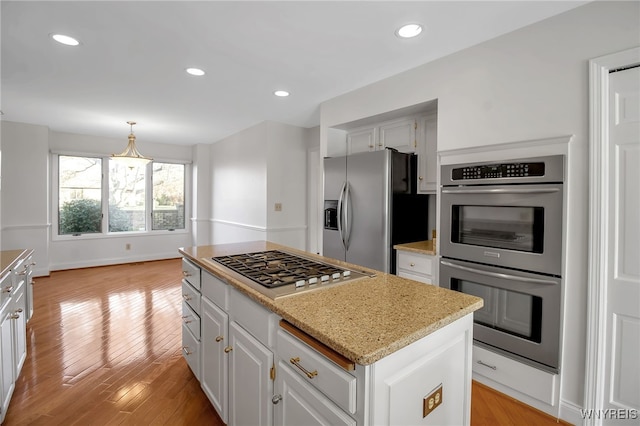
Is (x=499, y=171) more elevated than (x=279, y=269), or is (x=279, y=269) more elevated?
(x=499, y=171)

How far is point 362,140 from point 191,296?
245 centimetres

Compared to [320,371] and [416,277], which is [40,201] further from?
[320,371]

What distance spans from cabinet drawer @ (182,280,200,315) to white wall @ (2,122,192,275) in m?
4.28

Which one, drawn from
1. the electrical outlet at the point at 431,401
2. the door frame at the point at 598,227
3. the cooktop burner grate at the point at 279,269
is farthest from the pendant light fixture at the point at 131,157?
the door frame at the point at 598,227

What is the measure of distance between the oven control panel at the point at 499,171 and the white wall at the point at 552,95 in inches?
6.9

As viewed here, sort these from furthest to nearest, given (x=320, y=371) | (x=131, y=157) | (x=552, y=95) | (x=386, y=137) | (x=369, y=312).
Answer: (x=131, y=157) → (x=386, y=137) → (x=552, y=95) → (x=369, y=312) → (x=320, y=371)

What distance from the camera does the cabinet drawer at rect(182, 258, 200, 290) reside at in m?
2.01

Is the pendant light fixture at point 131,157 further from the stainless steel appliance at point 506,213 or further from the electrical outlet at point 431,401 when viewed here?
the electrical outlet at point 431,401

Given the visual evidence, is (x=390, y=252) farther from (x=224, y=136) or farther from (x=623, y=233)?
(x=224, y=136)

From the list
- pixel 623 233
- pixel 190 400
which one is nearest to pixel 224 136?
pixel 190 400

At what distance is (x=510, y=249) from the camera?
201 centimetres

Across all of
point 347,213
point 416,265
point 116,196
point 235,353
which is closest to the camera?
point 235,353

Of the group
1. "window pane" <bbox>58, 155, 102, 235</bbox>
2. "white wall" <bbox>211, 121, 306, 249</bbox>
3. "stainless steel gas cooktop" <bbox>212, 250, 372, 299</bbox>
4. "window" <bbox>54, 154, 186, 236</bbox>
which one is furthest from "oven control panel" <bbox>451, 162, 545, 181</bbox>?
"window pane" <bbox>58, 155, 102, 235</bbox>

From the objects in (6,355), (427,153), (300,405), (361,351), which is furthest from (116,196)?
(361,351)
